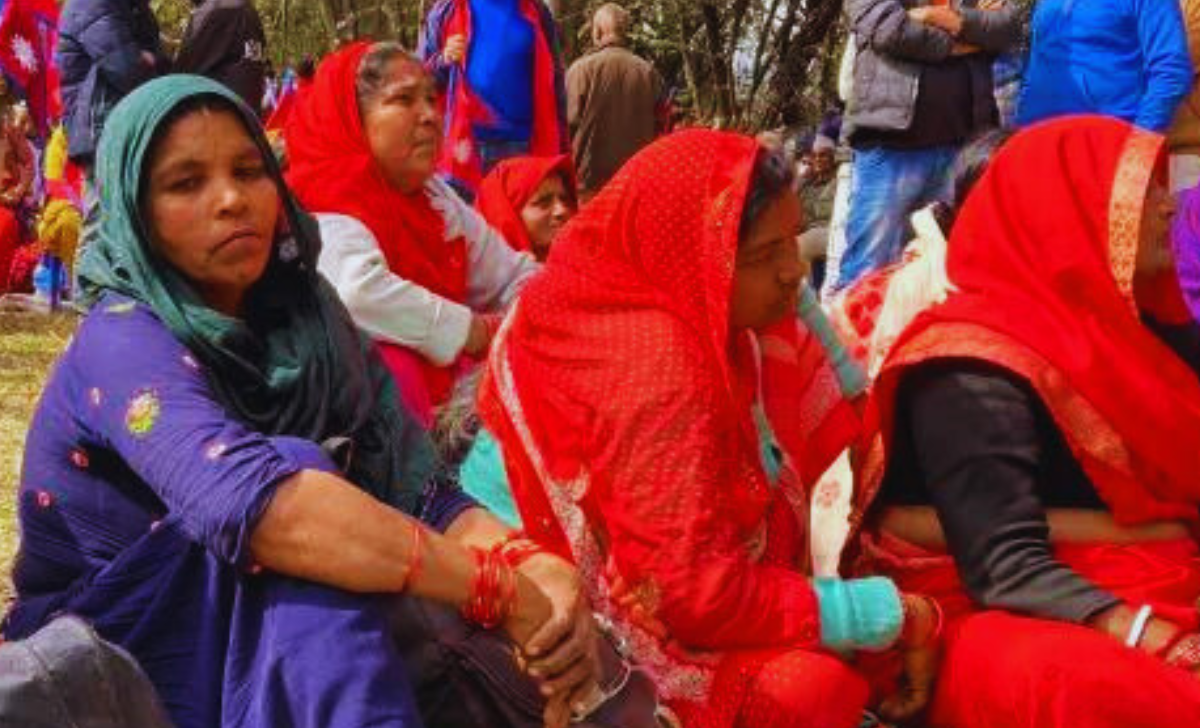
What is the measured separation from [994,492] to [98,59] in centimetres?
431

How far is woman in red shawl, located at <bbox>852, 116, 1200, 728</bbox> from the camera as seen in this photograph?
8.02 ft

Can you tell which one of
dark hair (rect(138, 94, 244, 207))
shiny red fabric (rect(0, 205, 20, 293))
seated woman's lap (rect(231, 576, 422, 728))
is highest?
dark hair (rect(138, 94, 244, 207))

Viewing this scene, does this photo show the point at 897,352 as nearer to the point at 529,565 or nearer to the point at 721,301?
the point at 721,301

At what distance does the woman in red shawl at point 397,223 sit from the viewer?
13.1 feet

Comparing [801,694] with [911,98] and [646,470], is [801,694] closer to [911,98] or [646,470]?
[646,470]

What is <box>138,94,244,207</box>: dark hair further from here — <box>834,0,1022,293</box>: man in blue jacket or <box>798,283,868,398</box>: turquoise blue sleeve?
<box>834,0,1022,293</box>: man in blue jacket

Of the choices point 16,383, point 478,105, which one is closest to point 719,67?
point 478,105

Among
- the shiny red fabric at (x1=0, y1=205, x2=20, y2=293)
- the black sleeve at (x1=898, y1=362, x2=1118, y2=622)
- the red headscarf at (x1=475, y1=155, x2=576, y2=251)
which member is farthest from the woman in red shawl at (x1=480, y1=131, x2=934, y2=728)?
the shiny red fabric at (x1=0, y1=205, x2=20, y2=293)

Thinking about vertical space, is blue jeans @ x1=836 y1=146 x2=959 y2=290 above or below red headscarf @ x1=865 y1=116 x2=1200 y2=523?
below

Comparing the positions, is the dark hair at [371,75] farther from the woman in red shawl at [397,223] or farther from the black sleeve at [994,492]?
the black sleeve at [994,492]

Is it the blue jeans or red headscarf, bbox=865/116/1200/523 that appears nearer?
red headscarf, bbox=865/116/1200/523

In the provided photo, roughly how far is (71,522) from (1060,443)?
56.6 inches

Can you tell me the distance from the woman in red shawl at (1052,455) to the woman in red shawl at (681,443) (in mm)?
153

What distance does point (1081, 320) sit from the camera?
2.62 meters
